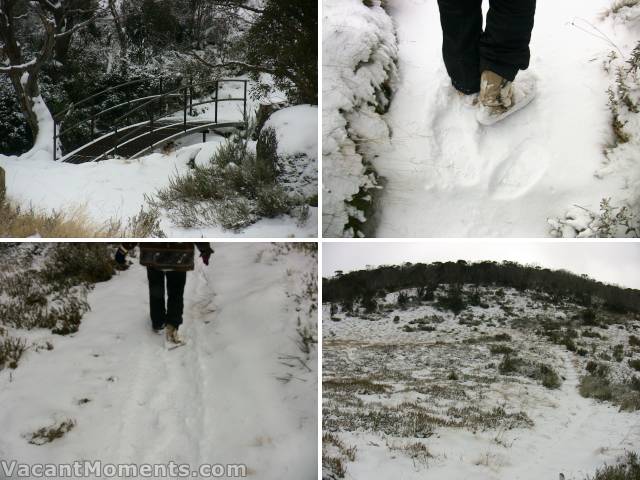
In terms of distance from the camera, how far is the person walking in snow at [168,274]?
2.43 meters

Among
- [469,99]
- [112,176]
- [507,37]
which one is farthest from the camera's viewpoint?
[469,99]

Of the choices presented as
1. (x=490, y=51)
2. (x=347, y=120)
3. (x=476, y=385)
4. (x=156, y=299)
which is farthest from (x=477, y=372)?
(x=156, y=299)

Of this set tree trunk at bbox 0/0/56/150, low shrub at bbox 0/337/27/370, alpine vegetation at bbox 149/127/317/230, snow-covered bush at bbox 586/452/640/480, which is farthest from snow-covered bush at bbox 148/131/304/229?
snow-covered bush at bbox 586/452/640/480

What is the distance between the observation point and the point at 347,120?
7.85 feet

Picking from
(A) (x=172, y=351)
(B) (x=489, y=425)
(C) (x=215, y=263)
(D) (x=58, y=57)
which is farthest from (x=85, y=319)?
(B) (x=489, y=425)

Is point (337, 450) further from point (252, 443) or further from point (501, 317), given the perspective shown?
point (501, 317)

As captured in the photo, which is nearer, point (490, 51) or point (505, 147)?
point (490, 51)

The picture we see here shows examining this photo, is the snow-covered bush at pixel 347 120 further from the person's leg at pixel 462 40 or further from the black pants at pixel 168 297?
the black pants at pixel 168 297

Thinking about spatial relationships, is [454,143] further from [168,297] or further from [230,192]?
[168,297]

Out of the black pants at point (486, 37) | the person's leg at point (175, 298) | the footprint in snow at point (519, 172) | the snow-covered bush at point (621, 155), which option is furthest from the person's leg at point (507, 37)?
the person's leg at point (175, 298)

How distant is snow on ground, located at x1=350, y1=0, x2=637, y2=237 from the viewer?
2.35 meters

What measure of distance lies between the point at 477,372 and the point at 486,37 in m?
1.36

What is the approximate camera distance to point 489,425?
237cm

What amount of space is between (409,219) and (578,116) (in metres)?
0.82
